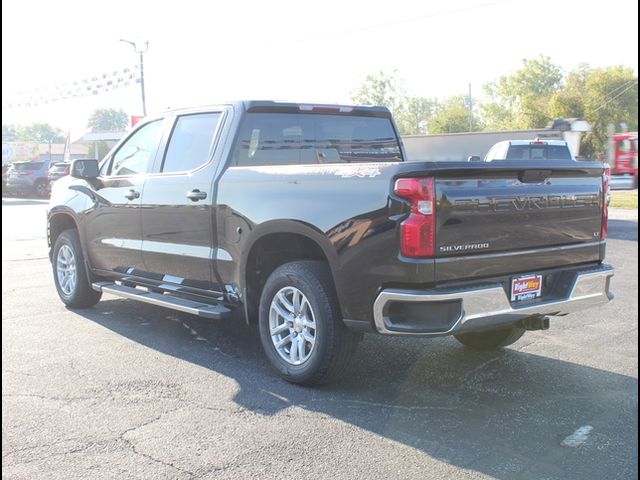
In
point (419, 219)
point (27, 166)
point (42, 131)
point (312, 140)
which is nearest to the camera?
point (419, 219)

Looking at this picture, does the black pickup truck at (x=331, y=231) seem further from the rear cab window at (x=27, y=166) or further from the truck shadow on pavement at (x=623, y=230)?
the rear cab window at (x=27, y=166)

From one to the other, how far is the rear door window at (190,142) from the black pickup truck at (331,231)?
1 centimetres

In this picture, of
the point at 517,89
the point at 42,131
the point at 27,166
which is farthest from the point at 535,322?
the point at 42,131

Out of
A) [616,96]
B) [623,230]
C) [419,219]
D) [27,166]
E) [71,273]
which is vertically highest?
[616,96]

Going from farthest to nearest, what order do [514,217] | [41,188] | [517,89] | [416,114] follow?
[416,114]
[517,89]
[41,188]
[514,217]

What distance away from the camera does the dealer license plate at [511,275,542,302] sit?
4.24 metres

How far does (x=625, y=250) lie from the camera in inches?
454

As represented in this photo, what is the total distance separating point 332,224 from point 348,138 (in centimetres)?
186

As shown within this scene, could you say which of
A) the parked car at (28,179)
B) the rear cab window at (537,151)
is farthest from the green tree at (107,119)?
the rear cab window at (537,151)

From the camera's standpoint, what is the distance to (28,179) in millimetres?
30531

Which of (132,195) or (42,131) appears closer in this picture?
(132,195)

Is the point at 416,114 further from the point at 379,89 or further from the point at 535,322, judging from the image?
the point at 535,322

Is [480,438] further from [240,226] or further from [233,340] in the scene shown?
[233,340]

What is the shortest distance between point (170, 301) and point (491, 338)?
8.28 ft
